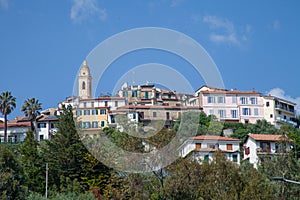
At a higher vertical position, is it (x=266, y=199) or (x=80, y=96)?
(x=80, y=96)

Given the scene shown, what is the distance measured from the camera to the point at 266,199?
32.6 metres

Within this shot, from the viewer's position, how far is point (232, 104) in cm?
9188

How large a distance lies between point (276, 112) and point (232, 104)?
664 centimetres

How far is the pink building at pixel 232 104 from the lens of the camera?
8950cm

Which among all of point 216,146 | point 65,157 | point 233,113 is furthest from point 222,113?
point 65,157

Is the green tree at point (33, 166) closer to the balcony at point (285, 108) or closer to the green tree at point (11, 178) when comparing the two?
the green tree at point (11, 178)

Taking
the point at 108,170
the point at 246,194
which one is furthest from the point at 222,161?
the point at 108,170

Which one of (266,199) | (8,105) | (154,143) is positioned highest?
(8,105)

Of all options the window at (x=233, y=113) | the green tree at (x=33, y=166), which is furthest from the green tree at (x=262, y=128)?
the green tree at (x=33, y=166)

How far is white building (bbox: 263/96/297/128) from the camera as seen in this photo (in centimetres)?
9256

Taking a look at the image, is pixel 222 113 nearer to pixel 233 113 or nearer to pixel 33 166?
pixel 233 113

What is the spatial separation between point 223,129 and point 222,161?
146ft

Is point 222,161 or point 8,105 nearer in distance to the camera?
point 222,161

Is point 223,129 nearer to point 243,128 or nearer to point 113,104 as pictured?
point 243,128
